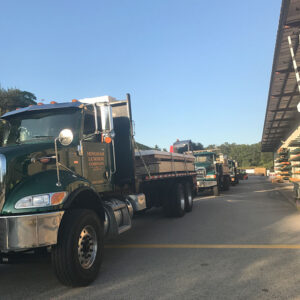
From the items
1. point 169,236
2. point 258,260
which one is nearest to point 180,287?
point 258,260

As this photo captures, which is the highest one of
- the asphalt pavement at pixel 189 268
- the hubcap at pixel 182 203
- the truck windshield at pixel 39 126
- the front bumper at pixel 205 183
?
the truck windshield at pixel 39 126

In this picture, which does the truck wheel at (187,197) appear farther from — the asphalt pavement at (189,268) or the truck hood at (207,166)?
the truck hood at (207,166)

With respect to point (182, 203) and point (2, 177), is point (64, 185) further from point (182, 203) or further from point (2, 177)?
point (182, 203)

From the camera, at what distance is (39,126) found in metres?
4.94

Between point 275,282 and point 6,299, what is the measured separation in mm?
3585

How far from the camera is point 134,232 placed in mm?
7652

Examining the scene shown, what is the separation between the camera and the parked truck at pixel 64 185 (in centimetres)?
359

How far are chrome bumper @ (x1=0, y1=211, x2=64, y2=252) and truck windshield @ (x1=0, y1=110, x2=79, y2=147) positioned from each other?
160 cm

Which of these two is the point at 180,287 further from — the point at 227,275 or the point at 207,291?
the point at 227,275

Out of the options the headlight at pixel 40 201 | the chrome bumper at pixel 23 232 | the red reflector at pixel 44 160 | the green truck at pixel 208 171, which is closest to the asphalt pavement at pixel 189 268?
the chrome bumper at pixel 23 232

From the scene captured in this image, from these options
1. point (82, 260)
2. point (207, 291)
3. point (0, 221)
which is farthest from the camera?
point (82, 260)

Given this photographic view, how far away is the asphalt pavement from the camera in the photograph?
3.77 meters

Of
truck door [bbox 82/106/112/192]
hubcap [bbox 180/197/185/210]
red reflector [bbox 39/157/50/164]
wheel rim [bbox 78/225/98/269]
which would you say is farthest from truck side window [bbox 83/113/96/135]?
hubcap [bbox 180/197/185/210]

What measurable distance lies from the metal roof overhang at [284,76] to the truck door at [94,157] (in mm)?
6418
